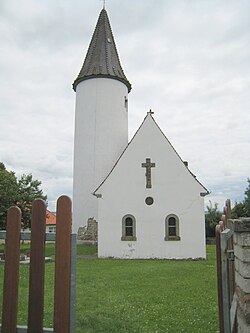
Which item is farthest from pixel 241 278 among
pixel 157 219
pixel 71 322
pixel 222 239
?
pixel 157 219

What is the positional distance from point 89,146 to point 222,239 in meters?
21.9

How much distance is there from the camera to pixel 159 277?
1199 cm

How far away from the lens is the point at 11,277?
148 inches

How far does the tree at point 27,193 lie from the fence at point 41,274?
59.3 ft

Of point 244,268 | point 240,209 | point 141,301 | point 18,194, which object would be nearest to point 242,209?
point 240,209

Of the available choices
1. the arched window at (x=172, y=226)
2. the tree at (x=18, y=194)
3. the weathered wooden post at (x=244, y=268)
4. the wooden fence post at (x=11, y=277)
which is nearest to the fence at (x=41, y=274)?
the wooden fence post at (x=11, y=277)

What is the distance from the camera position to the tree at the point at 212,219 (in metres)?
34.4

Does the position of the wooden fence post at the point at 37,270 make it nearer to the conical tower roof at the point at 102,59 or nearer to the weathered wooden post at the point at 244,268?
the weathered wooden post at the point at 244,268

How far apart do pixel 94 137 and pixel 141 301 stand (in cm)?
1769

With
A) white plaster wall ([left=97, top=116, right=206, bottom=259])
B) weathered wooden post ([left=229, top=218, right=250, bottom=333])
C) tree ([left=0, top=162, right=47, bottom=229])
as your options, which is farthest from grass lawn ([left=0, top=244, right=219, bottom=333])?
tree ([left=0, top=162, right=47, bottom=229])

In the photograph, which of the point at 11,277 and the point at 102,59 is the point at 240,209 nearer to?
the point at 102,59

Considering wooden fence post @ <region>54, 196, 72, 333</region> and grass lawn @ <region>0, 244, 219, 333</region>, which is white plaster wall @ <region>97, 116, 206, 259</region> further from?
wooden fence post @ <region>54, 196, 72, 333</region>

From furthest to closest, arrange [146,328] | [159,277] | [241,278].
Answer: [159,277] → [146,328] → [241,278]

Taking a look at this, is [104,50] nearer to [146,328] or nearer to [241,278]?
[146,328]
